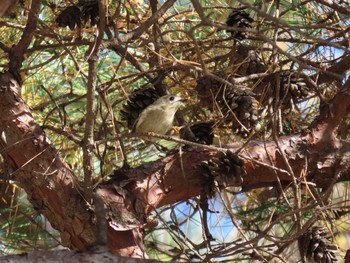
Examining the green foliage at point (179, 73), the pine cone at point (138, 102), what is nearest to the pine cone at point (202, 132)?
the green foliage at point (179, 73)

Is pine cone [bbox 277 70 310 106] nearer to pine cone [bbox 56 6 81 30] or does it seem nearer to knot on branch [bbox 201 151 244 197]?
knot on branch [bbox 201 151 244 197]

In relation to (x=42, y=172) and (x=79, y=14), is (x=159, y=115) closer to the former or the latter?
(x=79, y=14)

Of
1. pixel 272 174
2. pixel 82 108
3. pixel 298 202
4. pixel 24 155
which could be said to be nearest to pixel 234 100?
pixel 272 174

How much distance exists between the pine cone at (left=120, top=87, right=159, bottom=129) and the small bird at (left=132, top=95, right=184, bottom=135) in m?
0.01

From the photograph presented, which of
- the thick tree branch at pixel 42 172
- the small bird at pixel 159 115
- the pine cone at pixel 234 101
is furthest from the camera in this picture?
the small bird at pixel 159 115

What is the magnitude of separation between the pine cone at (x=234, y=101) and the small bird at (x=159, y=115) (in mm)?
168

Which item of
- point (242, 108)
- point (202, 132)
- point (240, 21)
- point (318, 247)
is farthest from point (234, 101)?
point (318, 247)

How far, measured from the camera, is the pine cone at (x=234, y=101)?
5.49ft

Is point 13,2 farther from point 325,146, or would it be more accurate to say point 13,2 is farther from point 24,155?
point 325,146

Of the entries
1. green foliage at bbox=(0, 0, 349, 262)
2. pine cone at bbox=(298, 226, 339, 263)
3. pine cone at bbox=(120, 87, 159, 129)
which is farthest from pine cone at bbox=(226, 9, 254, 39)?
pine cone at bbox=(298, 226, 339, 263)

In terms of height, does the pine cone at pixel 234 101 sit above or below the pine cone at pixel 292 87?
below

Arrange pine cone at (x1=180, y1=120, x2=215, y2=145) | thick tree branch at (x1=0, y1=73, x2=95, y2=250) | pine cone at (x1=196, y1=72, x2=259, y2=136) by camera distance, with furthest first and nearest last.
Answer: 1. pine cone at (x1=180, y1=120, x2=215, y2=145)
2. pine cone at (x1=196, y1=72, x2=259, y2=136)
3. thick tree branch at (x1=0, y1=73, x2=95, y2=250)

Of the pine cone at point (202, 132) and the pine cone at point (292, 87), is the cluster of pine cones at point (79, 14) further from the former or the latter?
the pine cone at point (292, 87)

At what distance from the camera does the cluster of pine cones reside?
173cm
